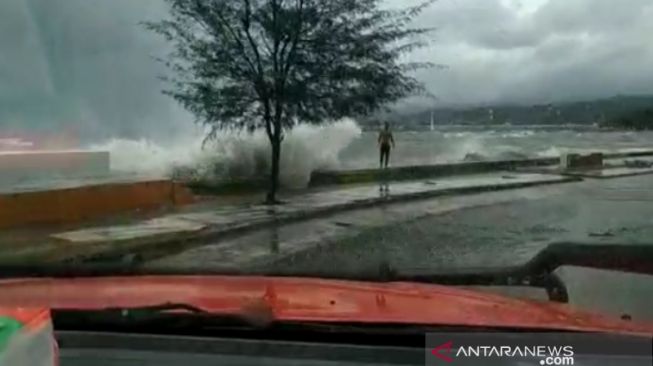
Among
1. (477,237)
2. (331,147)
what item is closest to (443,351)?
(477,237)

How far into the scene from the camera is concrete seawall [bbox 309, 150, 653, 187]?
10.8 ft

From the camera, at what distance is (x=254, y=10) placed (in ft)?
10.2

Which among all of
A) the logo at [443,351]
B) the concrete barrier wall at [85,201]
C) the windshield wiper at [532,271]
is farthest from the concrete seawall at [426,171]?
the logo at [443,351]

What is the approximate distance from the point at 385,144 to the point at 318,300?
0.61 meters

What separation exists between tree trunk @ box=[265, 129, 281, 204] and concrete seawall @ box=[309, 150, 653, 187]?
15 centimetres

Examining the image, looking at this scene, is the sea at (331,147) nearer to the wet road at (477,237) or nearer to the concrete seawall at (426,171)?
the concrete seawall at (426,171)

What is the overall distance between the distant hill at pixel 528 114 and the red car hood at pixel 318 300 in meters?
0.59

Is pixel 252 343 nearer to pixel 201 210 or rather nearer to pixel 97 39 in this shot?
pixel 201 210

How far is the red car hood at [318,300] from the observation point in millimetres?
2918

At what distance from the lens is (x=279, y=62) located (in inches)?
122

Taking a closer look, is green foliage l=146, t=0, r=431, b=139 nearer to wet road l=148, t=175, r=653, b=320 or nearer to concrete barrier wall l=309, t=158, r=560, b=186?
concrete barrier wall l=309, t=158, r=560, b=186

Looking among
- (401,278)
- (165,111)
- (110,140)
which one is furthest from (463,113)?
(110,140)

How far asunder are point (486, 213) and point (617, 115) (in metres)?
0.59

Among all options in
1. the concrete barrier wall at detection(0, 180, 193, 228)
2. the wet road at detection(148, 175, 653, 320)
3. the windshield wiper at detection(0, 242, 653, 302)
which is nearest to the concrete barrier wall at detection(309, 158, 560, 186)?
the wet road at detection(148, 175, 653, 320)
